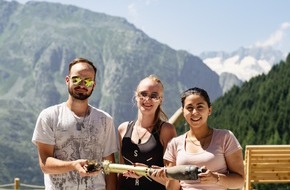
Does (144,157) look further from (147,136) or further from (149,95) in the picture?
(149,95)

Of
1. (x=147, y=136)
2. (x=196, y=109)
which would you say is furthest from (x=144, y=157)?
(x=196, y=109)

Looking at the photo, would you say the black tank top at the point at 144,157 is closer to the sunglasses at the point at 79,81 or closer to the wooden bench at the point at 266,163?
the sunglasses at the point at 79,81

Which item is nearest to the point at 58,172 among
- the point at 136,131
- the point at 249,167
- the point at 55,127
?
the point at 55,127

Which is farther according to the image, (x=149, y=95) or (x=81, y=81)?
(x=149, y=95)

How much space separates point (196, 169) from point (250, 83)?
8566 cm

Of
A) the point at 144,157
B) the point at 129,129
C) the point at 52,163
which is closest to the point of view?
the point at 52,163

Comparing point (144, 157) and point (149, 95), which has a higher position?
point (149, 95)

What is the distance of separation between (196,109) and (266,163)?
3.61 meters

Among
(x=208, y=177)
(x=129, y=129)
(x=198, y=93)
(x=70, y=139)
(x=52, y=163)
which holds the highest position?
(x=198, y=93)

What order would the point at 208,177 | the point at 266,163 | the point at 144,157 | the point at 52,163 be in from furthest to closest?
the point at 266,163 → the point at 144,157 → the point at 52,163 → the point at 208,177

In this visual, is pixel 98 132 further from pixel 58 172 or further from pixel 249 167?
pixel 249 167

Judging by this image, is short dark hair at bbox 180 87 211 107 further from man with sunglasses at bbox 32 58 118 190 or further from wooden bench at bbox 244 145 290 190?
wooden bench at bbox 244 145 290 190

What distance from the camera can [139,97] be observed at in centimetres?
344

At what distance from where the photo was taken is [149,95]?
3.41m
